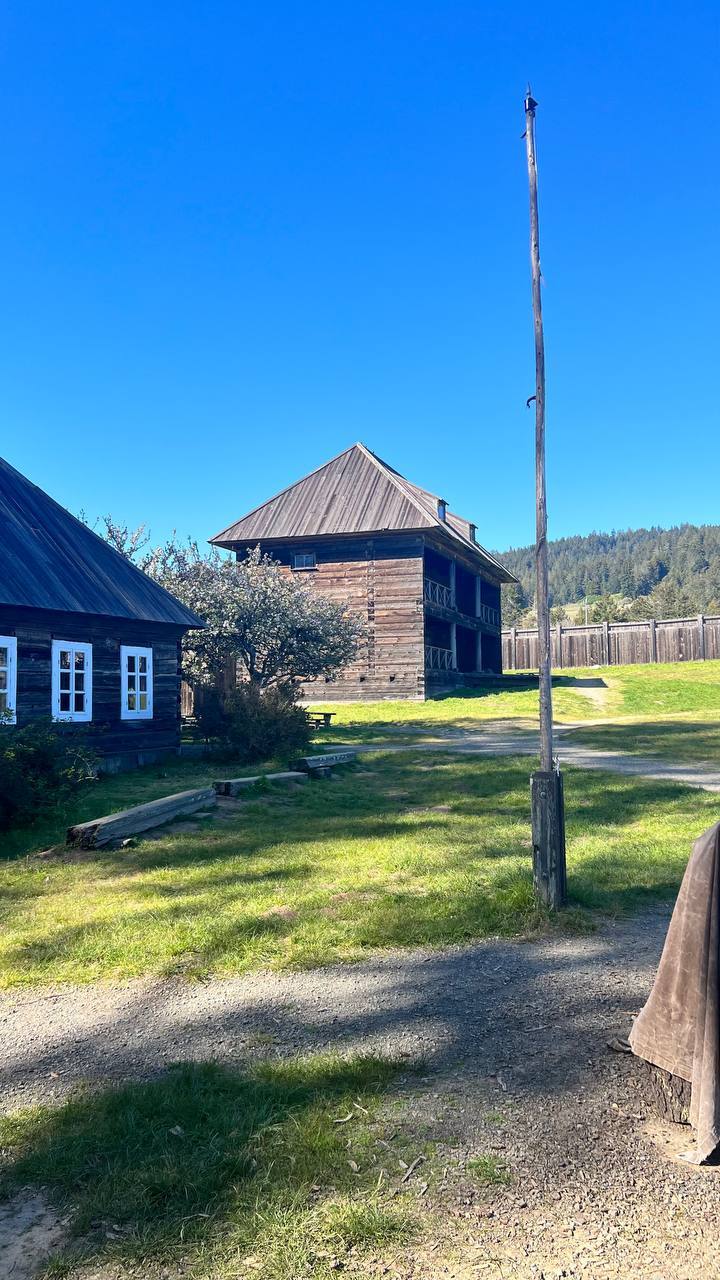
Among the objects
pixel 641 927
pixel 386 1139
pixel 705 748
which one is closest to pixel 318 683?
pixel 705 748

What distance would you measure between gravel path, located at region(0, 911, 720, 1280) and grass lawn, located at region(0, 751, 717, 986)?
42 centimetres

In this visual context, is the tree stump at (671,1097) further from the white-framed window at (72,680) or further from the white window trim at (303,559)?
→ the white window trim at (303,559)

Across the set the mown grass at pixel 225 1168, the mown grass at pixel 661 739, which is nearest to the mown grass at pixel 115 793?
the mown grass at pixel 225 1168

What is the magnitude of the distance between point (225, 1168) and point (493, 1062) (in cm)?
135

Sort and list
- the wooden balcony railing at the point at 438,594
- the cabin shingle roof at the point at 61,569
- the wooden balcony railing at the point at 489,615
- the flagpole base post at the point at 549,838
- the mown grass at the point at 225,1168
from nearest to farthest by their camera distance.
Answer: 1. the mown grass at the point at 225,1168
2. the flagpole base post at the point at 549,838
3. the cabin shingle roof at the point at 61,569
4. the wooden balcony railing at the point at 438,594
5. the wooden balcony railing at the point at 489,615

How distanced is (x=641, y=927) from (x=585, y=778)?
7.13 metres

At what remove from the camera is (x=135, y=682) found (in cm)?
1678

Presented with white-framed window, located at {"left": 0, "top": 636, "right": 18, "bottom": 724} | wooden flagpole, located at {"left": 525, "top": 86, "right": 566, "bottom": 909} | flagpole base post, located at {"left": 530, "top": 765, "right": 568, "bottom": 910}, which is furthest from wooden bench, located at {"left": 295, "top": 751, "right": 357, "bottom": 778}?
flagpole base post, located at {"left": 530, "top": 765, "right": 568, "bottom": 910}

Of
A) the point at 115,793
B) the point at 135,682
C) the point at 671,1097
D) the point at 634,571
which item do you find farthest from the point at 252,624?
the point at 634,571

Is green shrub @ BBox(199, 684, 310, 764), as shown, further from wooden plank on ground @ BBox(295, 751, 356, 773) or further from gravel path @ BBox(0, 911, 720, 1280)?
gravel path @ BBox(0, 911, 720, 1280)

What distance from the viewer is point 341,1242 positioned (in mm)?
2693

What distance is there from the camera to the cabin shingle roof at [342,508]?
32062 mm

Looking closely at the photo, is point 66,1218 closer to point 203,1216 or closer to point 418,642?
point 203,1216

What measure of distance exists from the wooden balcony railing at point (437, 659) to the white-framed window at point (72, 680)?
704 inches
